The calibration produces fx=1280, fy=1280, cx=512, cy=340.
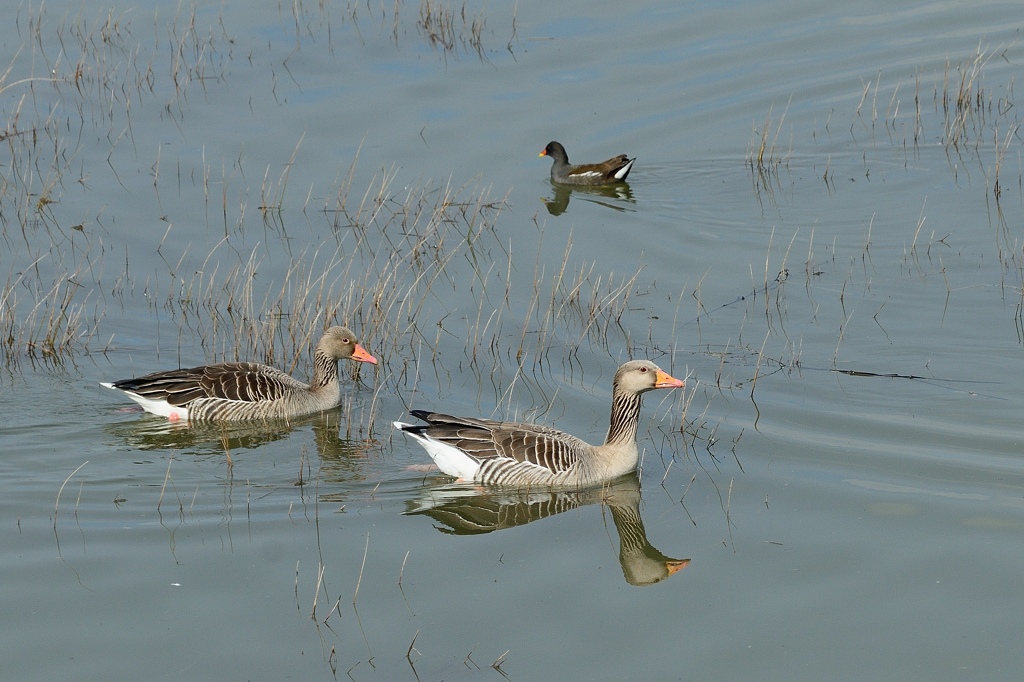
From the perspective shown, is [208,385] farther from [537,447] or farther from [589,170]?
[589,170]

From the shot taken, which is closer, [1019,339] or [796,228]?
[1019,339]

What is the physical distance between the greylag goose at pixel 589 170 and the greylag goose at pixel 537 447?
9261 mm

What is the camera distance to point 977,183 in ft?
60.4

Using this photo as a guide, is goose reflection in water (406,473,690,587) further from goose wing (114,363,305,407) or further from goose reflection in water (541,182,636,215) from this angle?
goose reflection in water (541,182,636,215)

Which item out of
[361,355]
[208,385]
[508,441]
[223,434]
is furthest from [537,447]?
[208,385]

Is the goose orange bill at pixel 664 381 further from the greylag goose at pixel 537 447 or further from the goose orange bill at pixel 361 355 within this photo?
the goose orange bill at pixel 361 355

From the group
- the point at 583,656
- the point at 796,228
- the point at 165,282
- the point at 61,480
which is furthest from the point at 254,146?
the point at 583,656

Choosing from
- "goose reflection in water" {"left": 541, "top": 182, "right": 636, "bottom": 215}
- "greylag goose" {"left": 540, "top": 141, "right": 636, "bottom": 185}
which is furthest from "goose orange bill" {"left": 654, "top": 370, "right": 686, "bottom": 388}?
"greylag goose" {"left": 540, "top": 141, "right": 636, "bottom": 185}

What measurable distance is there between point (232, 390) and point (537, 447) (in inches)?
131

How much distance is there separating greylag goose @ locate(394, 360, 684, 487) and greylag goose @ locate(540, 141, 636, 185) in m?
9.26

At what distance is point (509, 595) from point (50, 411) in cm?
564

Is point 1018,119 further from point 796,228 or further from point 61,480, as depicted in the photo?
point 61,480

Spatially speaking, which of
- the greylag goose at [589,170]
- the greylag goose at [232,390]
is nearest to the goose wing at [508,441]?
the greylag goose at [232,390]

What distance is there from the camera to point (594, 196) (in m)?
20.0
